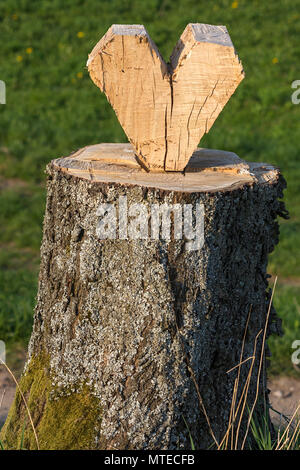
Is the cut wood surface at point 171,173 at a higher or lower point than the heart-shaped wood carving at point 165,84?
lower

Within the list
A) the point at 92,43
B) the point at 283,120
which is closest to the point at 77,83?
the point at 92,43

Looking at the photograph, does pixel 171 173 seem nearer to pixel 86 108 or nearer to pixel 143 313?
pixel 143 313

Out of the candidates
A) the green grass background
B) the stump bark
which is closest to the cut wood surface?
the stump bark

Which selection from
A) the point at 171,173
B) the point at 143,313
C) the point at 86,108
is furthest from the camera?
the point at 86,108

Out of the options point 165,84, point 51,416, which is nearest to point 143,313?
point 51,416

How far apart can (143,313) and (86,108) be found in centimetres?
569

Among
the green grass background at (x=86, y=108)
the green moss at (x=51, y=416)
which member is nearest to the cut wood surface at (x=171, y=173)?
the green moss at (x=51, y=416)

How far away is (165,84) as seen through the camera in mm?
2498

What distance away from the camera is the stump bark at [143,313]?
7.63 feet

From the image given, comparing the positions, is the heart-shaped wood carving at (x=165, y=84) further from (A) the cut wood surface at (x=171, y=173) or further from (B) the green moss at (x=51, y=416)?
(B) the green moss at (x=51, y=416)

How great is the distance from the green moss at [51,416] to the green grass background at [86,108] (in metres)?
1.56

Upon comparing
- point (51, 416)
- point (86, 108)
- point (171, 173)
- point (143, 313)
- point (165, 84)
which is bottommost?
point (51, 416)

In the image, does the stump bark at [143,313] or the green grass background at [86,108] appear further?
the green grass background at [86,108]

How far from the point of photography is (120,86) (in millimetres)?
2482
